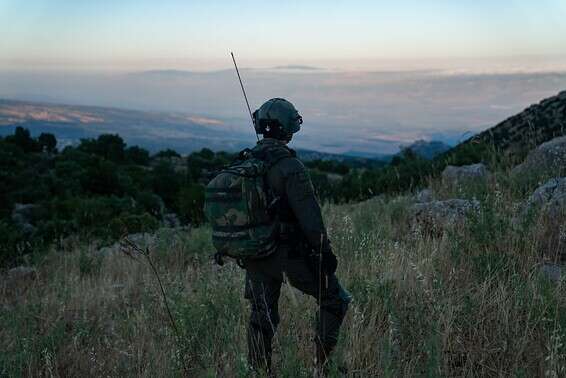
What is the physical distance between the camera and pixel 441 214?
6.43 meters

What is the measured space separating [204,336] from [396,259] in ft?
5.93

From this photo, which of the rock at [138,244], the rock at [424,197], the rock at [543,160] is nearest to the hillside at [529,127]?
the rock at [543,160]

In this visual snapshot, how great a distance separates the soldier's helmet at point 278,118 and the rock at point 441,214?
2831mm

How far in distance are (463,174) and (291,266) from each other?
595 cm

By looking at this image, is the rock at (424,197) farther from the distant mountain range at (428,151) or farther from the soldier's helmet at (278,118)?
the soldier's helmet at (278,118)

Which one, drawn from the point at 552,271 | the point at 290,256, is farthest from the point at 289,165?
the point at 552,271

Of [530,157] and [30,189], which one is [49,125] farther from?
[530,157]

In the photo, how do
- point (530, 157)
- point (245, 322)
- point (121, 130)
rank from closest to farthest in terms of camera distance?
point (245, 322)
point (530, 157)
point (121, 130)

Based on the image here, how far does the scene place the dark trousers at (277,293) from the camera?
3547 mm

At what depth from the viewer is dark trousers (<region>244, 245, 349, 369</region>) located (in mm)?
3547

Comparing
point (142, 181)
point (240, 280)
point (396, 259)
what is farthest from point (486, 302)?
point (142, 181)

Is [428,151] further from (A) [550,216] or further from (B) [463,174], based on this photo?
(A) [550,216]

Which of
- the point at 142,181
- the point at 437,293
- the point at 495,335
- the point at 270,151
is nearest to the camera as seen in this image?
the point at 270,151

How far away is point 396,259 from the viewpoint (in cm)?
495
